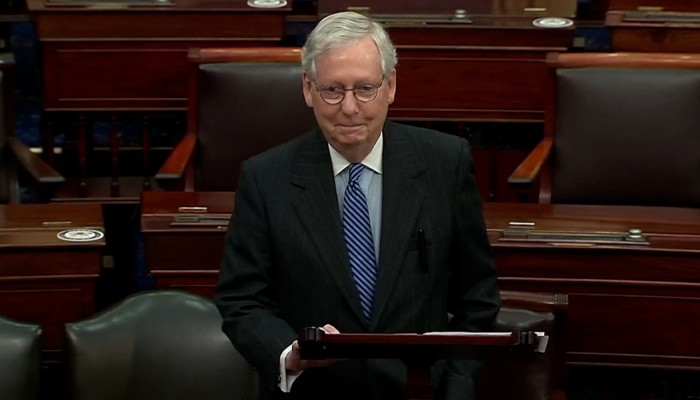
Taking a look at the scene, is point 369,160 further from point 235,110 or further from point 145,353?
point 235,110

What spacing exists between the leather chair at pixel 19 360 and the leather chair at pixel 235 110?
478mm

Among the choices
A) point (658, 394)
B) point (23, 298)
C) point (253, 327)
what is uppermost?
point (253, 327)

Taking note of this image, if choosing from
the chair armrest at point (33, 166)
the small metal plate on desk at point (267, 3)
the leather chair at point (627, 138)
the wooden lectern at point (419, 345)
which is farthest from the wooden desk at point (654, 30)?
the wooden lectern at point (419, 345)

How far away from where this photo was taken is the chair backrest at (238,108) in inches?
70.0

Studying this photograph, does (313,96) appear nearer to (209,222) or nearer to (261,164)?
(261,164)

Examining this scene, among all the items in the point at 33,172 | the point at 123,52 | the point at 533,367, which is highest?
the point at 123,52

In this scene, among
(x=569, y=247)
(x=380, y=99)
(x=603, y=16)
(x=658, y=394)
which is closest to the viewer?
→ (x=380, y=99)

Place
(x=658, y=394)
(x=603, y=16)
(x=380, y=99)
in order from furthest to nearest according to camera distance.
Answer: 1. (x=603, y=16)
2. (x=658, y=394)
3. (x=380, y=99)

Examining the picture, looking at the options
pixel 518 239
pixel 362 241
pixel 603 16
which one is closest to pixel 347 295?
pixel 362 241

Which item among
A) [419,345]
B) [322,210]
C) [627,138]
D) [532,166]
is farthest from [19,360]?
[627,138]

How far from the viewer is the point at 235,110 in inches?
70.4

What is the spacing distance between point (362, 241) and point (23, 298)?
630mm

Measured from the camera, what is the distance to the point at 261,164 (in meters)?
1.04

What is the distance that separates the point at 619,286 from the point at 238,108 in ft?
1.71
